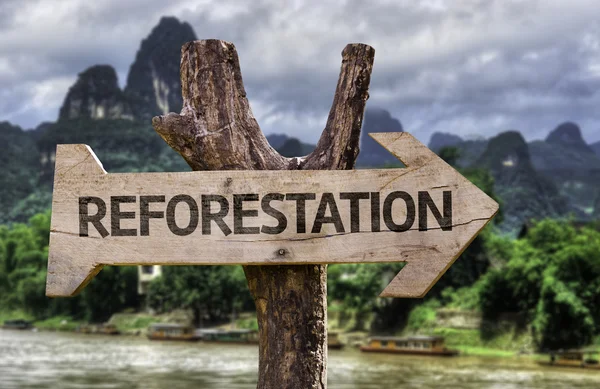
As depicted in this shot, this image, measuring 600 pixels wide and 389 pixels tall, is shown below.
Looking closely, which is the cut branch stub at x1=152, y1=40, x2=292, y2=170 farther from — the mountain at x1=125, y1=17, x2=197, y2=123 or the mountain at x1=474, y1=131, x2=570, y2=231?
the mountain at x1=125, y1=17, x2=197, y2=123

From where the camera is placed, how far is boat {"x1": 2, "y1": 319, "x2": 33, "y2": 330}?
2069 inches

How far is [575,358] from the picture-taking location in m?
30.5

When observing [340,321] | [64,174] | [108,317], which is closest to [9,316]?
[108,317]

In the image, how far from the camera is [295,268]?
137 inches

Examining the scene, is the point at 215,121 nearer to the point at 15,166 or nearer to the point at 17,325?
the point at 17,325

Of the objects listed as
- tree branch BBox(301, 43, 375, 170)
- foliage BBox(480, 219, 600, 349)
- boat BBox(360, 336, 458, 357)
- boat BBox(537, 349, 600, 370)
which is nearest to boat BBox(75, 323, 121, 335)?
boat BBox(360, 336, 458, 357)

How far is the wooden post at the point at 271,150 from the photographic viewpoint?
137 inches

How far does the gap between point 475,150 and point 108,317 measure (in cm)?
11047

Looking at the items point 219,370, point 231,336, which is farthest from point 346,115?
point 231,336

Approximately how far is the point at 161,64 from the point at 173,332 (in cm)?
10131

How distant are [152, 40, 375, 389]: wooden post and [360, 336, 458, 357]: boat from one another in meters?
31.4

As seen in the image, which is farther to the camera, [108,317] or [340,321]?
[108,317]

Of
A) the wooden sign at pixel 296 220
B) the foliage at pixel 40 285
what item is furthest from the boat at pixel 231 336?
the wooden sign at pixel 296 220

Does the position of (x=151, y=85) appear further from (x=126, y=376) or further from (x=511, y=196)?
(x=126, y=376)
